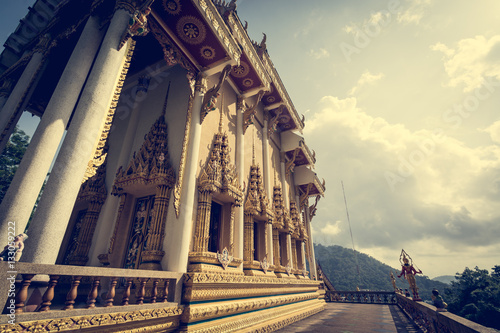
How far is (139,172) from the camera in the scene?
20.5 feet

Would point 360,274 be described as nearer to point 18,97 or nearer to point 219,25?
point 219,25

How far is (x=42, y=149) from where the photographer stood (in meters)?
4.13

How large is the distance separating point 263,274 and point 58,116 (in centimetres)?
737

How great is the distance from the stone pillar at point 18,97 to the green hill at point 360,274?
71856 mm

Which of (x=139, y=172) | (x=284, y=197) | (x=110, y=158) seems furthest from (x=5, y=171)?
(x=284, y=197)

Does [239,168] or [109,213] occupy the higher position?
[239,168]

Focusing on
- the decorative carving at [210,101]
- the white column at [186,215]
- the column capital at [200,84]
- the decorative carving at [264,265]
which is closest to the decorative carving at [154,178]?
the white column at [186,215]

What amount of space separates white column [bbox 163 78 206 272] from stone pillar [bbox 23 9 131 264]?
2220mm

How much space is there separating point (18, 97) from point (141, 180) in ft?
16.1

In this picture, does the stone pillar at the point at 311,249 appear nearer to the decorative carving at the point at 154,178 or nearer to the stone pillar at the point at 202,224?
the stone pillar at the point at 202,224

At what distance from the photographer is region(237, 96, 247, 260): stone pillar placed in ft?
23.9

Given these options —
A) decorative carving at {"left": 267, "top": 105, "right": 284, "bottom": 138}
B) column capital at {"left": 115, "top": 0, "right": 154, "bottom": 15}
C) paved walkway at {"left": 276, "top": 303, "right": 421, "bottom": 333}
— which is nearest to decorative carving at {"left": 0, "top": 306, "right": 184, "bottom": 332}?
paved walkway at {"left": 276, "top": 303, "right": 421, "bottom": 333}

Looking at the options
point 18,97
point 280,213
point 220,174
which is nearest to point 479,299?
point 280,213

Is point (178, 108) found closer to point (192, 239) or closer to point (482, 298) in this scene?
point (192, 239)
